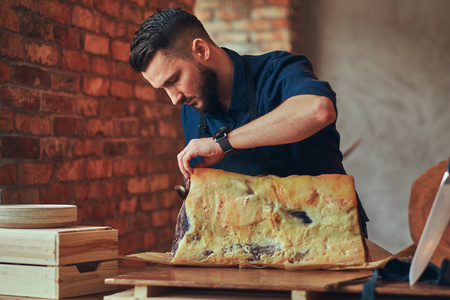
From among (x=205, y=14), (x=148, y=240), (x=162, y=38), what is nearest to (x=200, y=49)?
(x=162, y=38)

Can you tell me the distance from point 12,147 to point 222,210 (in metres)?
1.00

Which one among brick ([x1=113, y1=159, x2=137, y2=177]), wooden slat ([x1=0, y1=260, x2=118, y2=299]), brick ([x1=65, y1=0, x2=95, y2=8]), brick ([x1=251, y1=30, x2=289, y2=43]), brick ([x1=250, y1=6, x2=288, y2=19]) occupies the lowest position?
wooden slat ([x1=0, y1=260, x2=118, y2=299])

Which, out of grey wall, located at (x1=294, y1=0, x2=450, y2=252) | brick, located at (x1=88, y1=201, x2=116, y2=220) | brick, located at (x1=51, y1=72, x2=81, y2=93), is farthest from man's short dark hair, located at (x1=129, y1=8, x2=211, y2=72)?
grey wall, located at (x1=294, y1=0, x2=450, y2=252)

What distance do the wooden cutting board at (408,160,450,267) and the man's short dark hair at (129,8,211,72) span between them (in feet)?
3.05

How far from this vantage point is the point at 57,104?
2484 mm

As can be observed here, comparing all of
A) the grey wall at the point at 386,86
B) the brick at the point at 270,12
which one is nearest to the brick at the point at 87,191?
the brick at the point at 270,12

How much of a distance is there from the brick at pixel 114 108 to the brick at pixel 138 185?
33 centimetres

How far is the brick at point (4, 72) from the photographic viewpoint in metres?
2.19

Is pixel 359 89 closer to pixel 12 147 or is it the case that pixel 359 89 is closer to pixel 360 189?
pixel 360 189

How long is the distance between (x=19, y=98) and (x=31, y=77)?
11cm

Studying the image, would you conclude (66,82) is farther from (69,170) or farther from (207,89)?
(207,89)

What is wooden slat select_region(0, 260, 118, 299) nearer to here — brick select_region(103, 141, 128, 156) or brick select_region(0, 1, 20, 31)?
brick select_region(0, 1, 20, 31)

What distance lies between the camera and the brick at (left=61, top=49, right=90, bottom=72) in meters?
2.54

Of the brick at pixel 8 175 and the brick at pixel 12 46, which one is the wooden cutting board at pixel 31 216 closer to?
the brick at pixel 8 175
